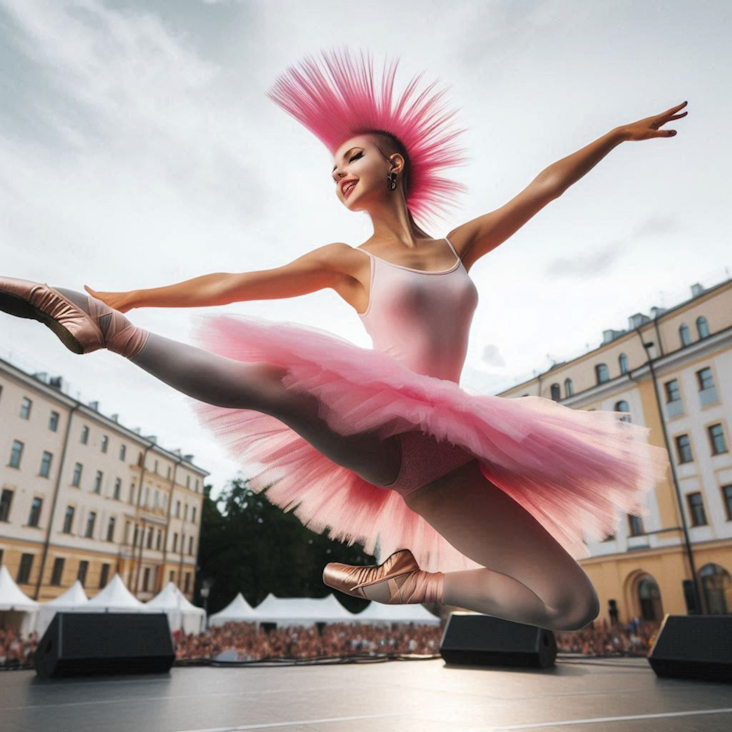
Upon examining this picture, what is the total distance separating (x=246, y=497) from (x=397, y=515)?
3920 cm

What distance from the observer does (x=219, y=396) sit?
152cm

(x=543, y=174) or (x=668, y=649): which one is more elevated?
(x=543, y=174)

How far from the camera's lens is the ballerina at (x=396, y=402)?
155 centimetres

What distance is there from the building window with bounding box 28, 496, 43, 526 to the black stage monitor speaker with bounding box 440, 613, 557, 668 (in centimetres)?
2249

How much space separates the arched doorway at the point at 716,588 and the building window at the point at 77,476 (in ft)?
86.9

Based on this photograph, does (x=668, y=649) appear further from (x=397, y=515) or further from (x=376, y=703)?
(x=397, y=515)

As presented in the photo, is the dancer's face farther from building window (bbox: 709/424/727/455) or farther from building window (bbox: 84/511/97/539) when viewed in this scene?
building window (bbox: 84/511/97/539)

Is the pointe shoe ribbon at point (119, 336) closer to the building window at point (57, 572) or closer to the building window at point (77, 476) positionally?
the building window at point (57, 572)

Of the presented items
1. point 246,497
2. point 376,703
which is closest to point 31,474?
point 246,497

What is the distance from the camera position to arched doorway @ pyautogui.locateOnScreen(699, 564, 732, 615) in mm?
19766

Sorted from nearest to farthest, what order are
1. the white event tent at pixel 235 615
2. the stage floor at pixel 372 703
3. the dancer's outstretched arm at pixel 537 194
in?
the dancer's outstretched arm at pixel 537 194
the stage floor at pixel 372 703
the white event tent at pixel 235 615

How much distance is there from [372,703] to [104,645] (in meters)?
4.13

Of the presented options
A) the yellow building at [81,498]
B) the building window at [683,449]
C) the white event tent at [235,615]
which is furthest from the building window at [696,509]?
the yellow building at [81,498]

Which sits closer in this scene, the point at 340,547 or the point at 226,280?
the point at 226,280
